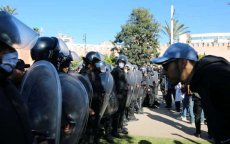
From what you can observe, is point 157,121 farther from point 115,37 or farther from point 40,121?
point 115,37

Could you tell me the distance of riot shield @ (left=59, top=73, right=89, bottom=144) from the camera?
367 centimetres

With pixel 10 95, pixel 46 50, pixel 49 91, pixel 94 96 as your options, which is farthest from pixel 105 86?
pixel 10 95

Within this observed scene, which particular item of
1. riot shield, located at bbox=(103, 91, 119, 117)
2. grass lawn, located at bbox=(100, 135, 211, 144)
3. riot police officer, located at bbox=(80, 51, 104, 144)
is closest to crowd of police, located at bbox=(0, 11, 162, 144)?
riot police officer, located at bbox=(80, 51, 104, 144)

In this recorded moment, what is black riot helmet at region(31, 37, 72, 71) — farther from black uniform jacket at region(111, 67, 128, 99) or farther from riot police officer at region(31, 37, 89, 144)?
black uniform jacket at region(111, 67, 128, 99)

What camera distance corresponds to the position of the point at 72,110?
3.83 m

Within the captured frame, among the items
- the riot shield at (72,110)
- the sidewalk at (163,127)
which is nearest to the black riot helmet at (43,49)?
the riot shield at (72,110)

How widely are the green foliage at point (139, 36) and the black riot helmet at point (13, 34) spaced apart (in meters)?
44.6

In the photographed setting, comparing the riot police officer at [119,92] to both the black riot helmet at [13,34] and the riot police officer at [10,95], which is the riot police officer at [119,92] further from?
the riot police officer at [10,95]

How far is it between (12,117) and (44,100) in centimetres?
86

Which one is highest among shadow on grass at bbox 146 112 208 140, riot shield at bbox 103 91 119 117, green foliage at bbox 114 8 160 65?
green foliage at bbox 114 8 160 65

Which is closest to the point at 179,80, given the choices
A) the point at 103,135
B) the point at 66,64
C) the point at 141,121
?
the point at 66,64

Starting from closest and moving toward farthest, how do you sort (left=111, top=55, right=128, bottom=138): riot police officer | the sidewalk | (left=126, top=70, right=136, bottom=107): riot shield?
(left=111, top=55, right=128, bottom=138): riot police officer < the sidewalk < (left=126, top=70, right=136, bottom=107): riot shield

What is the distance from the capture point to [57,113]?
2869 mm

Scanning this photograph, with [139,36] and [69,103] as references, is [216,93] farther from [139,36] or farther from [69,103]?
[139,36]
